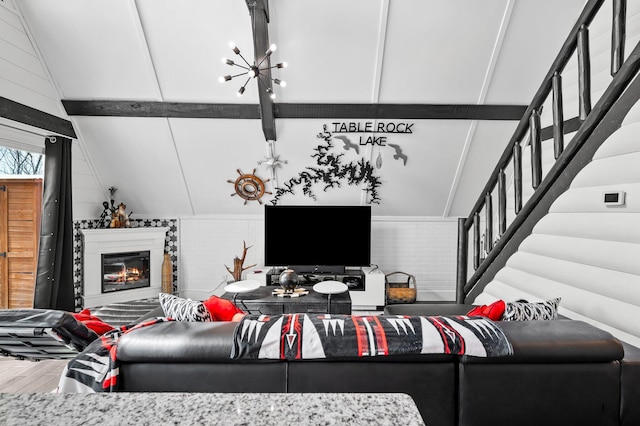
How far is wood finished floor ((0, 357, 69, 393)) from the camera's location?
108 inches

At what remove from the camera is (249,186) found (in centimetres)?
523

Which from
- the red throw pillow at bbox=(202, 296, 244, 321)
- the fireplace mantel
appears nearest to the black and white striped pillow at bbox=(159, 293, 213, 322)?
the red throw pillow at bbox=(202, 296, 244, 321)

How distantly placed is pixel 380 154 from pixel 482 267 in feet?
6.60

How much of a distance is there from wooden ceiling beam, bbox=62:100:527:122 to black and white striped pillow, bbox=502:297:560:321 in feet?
9.45

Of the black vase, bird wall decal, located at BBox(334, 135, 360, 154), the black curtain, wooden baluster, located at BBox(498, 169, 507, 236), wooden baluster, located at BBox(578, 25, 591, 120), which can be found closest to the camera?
wooden baluster, located at BBox(578, 25, 591, 120)

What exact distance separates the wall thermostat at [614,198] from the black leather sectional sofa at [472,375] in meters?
1.10

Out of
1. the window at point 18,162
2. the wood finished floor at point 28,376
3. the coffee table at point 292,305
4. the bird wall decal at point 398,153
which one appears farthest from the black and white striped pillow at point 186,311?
the window at point 18,162

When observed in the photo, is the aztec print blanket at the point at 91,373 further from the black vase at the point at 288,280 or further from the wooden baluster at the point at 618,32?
the wooden baluster at the point at 618,32

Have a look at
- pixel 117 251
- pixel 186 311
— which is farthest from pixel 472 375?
pixel 117 251

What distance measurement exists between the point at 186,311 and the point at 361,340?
0.96 metres

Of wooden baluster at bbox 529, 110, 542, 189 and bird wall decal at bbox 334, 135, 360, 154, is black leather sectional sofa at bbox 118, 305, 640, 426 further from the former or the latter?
bird wall decal at bbox 334, 135, 360, 154

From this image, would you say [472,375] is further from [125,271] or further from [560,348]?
[125,271]

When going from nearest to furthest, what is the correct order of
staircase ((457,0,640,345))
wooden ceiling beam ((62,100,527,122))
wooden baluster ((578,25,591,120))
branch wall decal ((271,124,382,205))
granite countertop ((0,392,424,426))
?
granite countertop ((0,392,424,426)) < staircase ((457,0,640,345)) < wooden baluster ((578,25,591,120)) < wooden ceiling beam ((62,100,527,122)) < branch wall decal ((271,124,382,205))

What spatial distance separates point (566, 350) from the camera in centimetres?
154
